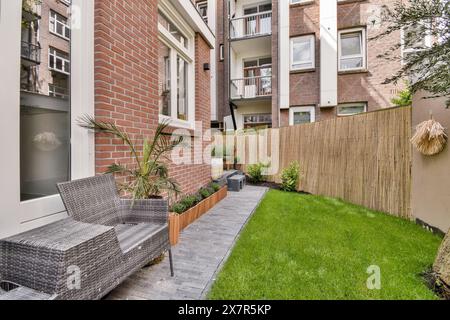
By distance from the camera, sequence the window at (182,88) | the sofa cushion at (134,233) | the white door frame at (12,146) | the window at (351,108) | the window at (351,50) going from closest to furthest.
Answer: the white door frame at (12,146), the sofa cushion at (134,233), the window at (182,88), the window at (351,50), the window at (351,108)

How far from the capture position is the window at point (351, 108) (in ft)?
31.4

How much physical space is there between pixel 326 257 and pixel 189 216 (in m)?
2.12

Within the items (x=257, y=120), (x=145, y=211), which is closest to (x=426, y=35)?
(x=145, y=211)

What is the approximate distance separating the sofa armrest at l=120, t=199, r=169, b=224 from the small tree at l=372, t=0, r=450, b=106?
2651 millimetres

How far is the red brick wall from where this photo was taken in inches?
106

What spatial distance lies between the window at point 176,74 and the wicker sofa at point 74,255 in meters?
2.36

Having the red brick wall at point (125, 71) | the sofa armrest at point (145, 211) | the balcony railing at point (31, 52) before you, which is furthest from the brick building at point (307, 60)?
the balcony railing at point (31, 52)

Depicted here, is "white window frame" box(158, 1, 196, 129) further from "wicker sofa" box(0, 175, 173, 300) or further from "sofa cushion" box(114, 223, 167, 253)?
"wicker sofa" box(0, 175, 173, 300)

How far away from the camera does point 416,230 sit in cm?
373

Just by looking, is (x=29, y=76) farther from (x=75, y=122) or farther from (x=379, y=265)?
(x=379, y=265)

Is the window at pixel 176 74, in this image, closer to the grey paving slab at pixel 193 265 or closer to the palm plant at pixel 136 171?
the palm plant at pixel 136 171

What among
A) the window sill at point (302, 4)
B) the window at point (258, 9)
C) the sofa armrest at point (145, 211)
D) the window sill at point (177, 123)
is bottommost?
the sofa armrest at point (145, 211)

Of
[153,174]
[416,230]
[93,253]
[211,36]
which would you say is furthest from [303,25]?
[93,253]

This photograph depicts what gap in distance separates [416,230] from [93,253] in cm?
437
